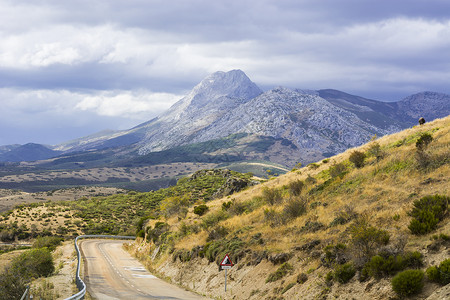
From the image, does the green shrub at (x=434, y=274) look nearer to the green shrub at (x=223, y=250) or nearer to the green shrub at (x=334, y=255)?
the green shrub at (x=334, y=255)

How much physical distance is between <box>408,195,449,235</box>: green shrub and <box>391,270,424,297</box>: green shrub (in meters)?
3.30

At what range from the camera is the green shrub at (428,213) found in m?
15.6

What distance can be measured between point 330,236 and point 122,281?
20.1 meters

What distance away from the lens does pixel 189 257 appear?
105 ft

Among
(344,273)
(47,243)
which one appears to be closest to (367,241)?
(344,273)

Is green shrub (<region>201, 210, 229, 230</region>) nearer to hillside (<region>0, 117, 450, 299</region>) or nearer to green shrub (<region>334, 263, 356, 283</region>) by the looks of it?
hillside (<region>0, 117, 450, 299</region>)

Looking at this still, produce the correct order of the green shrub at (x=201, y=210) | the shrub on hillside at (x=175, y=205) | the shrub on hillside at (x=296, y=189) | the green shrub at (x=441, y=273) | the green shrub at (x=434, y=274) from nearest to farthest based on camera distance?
the green shrub at (x=441, y=273), the green shrub at (x=434, y=274), the shrub on hillside at (x=296, y=189), the green shrub at (x=201, y=210), the shrub on hillside at (x=175, y=205)

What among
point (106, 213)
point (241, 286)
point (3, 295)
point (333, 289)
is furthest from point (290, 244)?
point (106, 213)

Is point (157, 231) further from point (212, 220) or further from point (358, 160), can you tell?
point (358, 160)

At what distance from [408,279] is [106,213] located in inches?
3524

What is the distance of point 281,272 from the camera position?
19500 millimetres

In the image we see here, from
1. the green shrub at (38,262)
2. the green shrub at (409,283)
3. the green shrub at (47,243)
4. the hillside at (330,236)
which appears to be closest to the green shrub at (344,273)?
the hillside at (330,236)

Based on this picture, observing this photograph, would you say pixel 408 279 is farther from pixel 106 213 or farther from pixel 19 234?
pixel 106 213

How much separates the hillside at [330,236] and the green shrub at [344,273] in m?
0.04
